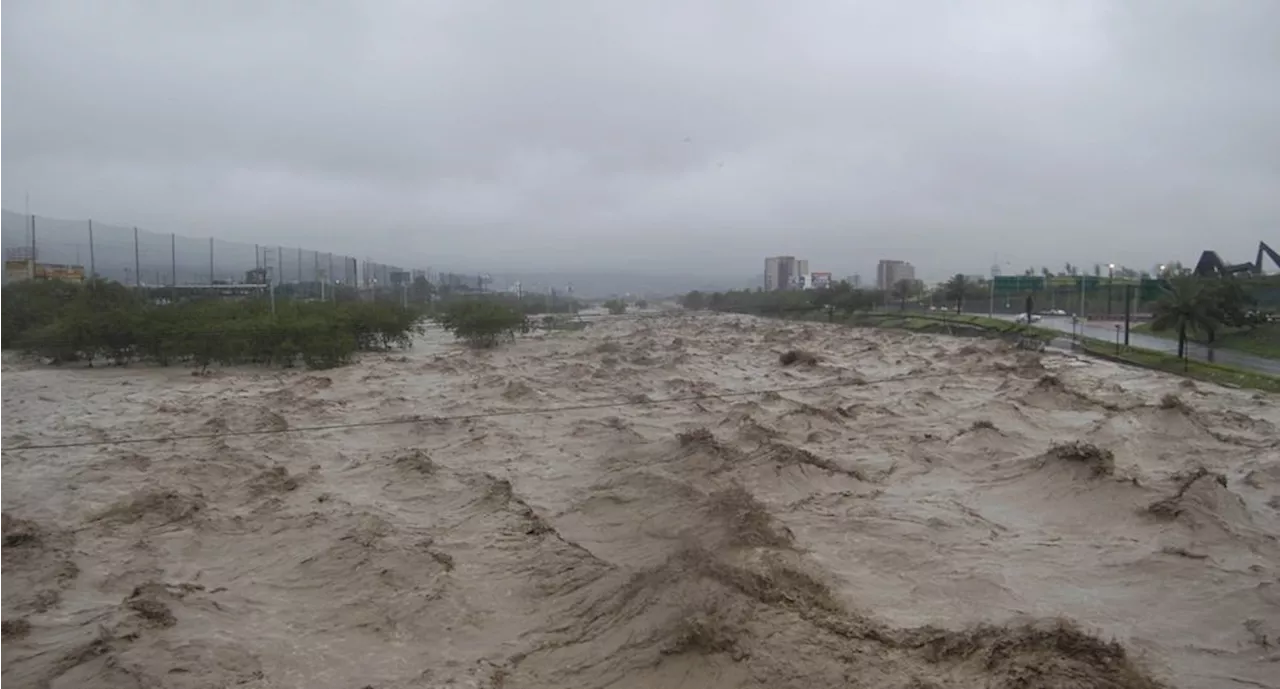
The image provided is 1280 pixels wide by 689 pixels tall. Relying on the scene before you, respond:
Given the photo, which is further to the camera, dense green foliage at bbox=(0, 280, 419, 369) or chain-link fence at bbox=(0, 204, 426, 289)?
chain-link fence at bbox=(0, 204, 426, 289)

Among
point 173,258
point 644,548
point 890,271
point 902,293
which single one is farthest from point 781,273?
point 644,548

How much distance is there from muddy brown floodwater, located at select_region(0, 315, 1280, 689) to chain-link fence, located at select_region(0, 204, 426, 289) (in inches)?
1035

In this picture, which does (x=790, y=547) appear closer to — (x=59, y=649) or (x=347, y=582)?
(x=347, y=582)

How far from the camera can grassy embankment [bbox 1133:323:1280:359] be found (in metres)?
29.8

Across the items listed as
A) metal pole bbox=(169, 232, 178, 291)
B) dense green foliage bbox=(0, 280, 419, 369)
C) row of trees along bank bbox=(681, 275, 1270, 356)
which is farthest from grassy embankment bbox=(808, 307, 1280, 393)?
metal pole bbox=(169, 232, 178, 291)

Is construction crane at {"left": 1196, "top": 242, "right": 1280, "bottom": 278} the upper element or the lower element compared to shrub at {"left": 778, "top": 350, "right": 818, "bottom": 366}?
upper

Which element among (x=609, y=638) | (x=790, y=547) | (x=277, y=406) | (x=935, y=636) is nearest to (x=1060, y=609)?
(x=935, y=636)

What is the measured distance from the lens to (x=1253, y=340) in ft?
105

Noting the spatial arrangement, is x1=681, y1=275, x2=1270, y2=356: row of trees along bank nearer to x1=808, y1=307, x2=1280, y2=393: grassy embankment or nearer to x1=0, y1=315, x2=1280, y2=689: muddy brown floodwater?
x1=808, y1=307, x2=1280, y2=393: grassy embankment

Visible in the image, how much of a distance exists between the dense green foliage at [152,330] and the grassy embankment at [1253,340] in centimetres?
3121

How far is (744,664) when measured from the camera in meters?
6.39

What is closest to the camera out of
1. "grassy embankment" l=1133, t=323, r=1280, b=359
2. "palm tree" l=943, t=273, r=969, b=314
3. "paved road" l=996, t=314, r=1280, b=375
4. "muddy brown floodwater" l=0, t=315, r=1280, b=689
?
"muddy brown floodwater" l=0, t=315, r=1280, b=689

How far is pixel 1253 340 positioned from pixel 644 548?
32.1 m

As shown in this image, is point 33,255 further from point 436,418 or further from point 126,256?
point 436,418
